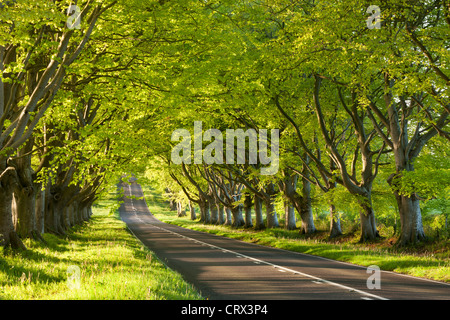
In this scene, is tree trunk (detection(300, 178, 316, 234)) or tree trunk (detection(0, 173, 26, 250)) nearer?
tree trunk (detection(0, 173, 26, 250))

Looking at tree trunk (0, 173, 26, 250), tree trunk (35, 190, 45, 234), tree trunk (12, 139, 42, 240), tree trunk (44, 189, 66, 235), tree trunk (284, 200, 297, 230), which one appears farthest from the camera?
tree trunk (284, 200, 297, 230)

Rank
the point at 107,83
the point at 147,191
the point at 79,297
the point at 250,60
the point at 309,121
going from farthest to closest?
the point at 147,191
the point at 309,121
the point at 250,60
the point at 107,83
the point at 79,297

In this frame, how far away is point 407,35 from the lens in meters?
12.8

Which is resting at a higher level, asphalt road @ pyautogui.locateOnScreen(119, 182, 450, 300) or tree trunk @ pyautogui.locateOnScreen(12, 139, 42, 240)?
tree trunk @ pyautogui.locateOnScreen(12, 139, 42, 240)

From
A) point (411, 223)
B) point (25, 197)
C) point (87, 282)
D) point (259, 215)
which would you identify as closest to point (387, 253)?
point (411, 223)

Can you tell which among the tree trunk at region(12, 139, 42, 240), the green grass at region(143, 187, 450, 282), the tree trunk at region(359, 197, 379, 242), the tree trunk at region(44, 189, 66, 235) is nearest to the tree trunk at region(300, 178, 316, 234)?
the green grass at region(143, 187, 450, 282)

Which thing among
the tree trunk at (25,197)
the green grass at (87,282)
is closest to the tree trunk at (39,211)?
the tree trunk at (25,197)

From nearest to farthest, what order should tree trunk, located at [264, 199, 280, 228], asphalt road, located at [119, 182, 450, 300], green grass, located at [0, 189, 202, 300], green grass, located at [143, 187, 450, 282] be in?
green grass, located at [0, 189, 202, 300] → asphalt road, located at [119, 182, 450, 300] → green grass, located at [143, 187, 450, 282] → tree trunk, located at [264, 199, 280, 228]

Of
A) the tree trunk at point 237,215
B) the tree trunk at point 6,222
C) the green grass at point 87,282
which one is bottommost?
the tree trunk at point 237,215

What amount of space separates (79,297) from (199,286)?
157 inches

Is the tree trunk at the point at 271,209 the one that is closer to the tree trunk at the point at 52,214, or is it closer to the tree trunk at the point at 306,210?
the tree trunk at the point at 306,210

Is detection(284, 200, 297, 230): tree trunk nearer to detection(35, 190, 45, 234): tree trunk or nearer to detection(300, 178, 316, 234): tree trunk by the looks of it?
detection(300, 178, 316, 234): tree trunk
